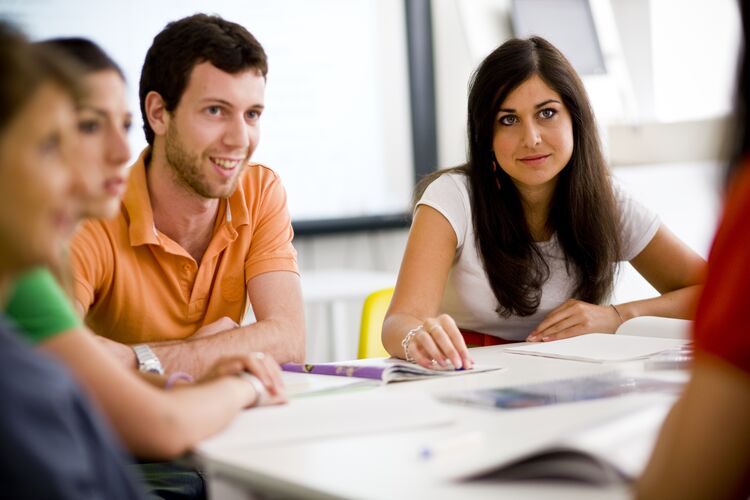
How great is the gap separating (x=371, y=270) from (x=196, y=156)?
7.70 feet

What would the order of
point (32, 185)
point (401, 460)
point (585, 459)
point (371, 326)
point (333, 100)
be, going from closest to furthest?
point (32, 185) → point (585, 459) → point (401, 460) → point (371, 326) → point (333, 100)

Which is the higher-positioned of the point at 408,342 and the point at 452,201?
the point at 452,201

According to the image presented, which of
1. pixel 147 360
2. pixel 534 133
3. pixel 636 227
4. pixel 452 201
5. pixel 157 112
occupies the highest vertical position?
pixel 157 112

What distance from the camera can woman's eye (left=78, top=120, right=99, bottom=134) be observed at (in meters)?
1.39

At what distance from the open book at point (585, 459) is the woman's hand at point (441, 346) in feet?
2.14

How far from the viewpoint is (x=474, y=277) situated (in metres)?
2.38

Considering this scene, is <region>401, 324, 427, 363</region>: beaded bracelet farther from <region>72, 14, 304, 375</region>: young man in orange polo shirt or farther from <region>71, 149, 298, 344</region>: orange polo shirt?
<region>71, 149, 298, 344</region>: orange polo shirt

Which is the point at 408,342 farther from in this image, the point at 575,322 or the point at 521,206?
the point at 521,206

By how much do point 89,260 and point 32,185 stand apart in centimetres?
115

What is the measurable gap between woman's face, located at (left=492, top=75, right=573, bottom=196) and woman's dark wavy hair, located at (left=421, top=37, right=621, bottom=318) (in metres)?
0.02

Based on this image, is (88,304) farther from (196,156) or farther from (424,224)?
(424,224)

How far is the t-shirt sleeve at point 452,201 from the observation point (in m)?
2.36

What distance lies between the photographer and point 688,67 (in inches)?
150

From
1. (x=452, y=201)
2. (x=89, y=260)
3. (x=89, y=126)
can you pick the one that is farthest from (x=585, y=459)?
(x=452, y=201)
